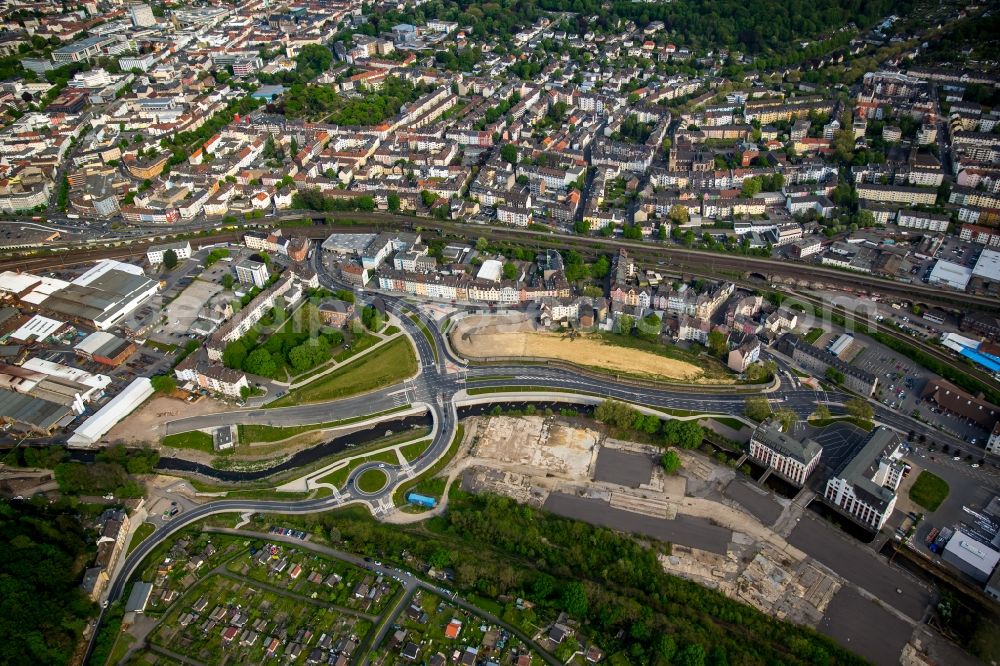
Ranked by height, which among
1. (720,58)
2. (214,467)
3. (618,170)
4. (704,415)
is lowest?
(214,467)

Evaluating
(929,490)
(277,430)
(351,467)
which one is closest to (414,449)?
(351,467)

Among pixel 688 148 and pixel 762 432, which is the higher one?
pixel 688 148

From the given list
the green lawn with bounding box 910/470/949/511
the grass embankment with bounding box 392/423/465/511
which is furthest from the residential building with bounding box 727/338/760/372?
the grass embankment with bounding box 392/423/465/511

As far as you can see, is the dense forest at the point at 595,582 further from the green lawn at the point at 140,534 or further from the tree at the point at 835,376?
the tree at the point at 835,376

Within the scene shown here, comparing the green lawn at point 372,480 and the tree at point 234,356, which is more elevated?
the tree at point 234,356

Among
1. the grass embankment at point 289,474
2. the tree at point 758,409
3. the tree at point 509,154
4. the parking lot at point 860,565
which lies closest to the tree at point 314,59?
the tree at point 509,154

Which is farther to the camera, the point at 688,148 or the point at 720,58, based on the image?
the point at 720,58

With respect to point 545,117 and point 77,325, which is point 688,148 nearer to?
point 545,117

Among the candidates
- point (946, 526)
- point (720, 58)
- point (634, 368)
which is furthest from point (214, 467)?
point (720, 58)
